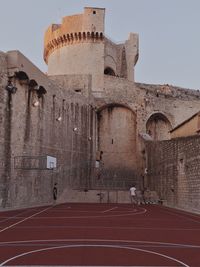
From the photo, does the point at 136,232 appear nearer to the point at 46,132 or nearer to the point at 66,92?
the point at 46,132

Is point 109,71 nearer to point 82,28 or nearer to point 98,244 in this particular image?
point 82,28

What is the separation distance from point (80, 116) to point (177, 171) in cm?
1104

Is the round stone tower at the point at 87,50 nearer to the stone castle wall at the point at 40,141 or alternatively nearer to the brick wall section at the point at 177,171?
the stone castle wall at the point at 40,141

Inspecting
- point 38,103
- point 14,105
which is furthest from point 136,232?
point 38,103

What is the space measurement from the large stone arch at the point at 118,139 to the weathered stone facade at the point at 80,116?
0.09 m

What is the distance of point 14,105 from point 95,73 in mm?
16210

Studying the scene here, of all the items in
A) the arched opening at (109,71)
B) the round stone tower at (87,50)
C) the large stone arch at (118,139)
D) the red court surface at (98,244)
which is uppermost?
the round stone tower at (87,50)

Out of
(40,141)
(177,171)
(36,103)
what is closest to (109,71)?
(40,141)

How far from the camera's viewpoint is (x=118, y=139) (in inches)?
1328

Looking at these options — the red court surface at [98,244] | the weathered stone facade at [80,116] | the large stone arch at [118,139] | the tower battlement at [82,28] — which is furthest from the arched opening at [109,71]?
the red court surface at [98,244]

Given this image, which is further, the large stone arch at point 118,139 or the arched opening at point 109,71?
the arched opening at point 109,71

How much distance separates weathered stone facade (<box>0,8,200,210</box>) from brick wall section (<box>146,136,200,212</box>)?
88.2 inches

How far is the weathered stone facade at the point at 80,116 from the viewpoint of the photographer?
1895cm

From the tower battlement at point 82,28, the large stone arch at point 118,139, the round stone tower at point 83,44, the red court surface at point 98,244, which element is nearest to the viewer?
the red court surface at point 98,244
